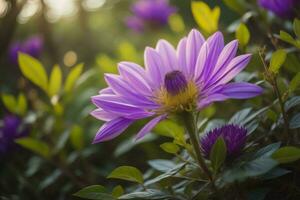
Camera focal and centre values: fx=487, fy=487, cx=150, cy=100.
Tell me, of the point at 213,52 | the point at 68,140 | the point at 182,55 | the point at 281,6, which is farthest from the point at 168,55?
the point at 68,140

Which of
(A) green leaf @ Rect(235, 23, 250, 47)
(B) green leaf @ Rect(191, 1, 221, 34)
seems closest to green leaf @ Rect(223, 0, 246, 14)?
(B) green leaf @ Rect(191, 1, 221, 34)

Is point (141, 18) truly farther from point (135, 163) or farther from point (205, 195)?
point (205, 195)

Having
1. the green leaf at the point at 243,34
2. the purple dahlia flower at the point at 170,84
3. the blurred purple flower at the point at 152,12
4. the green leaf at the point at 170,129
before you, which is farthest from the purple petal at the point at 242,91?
the blurred purple flower at the point at 152,12

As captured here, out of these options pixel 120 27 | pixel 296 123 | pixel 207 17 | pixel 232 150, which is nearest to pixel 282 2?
pixel 207 17

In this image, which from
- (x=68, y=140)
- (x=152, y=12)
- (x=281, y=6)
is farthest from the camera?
(x=152, y=12)

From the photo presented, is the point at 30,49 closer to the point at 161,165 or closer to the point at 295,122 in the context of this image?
the point at 161,165

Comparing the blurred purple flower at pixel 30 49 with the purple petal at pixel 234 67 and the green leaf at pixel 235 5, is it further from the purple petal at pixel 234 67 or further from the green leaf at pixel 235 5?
the purple petal at pixel 234 67
